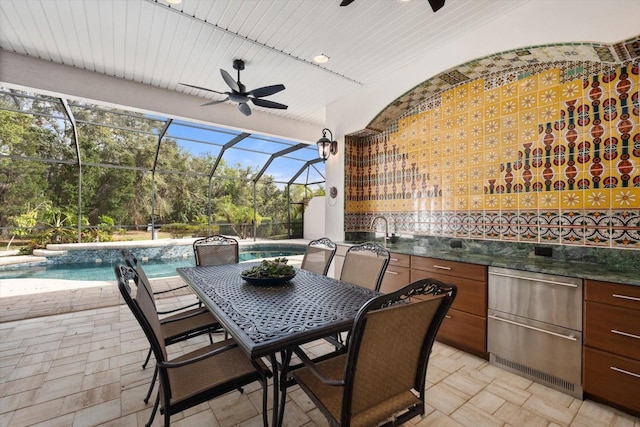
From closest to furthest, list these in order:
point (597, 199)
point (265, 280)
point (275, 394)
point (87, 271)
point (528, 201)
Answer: point (275, 394) < point (265, 280) < point (597, 199) < point (528, 201) < point (87, 271)

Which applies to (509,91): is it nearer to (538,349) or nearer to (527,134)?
(527,134)

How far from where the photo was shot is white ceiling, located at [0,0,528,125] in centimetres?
249

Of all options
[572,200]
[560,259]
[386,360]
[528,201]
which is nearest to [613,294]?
[560,259]

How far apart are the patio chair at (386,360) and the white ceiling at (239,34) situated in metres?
2.53

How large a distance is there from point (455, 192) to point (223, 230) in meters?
9.17

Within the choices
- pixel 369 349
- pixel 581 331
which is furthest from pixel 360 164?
pixel 369 349

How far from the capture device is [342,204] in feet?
14.4

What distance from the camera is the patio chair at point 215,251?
3.09 metres

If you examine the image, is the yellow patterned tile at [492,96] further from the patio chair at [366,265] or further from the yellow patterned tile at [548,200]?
the patio chair at [366,265]

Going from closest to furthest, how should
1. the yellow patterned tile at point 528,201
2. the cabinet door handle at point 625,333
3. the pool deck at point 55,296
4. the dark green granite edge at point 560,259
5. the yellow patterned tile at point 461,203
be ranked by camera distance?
the cabinet door handle at point 625,333
the dark green granite edge at point 560,259
the yellow patterned tile at point 528,201
the yellow patterned tile at point 461,203
the pool deck at point 55,296

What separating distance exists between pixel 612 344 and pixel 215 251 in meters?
3.35

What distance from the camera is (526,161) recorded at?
2.70 metres

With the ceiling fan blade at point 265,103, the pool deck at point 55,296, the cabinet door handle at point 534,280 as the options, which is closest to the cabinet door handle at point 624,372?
the cabinet door handle at point 534,280

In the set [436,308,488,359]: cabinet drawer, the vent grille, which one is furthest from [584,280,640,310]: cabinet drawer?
[436,308,488,359]: cabinet drawer
